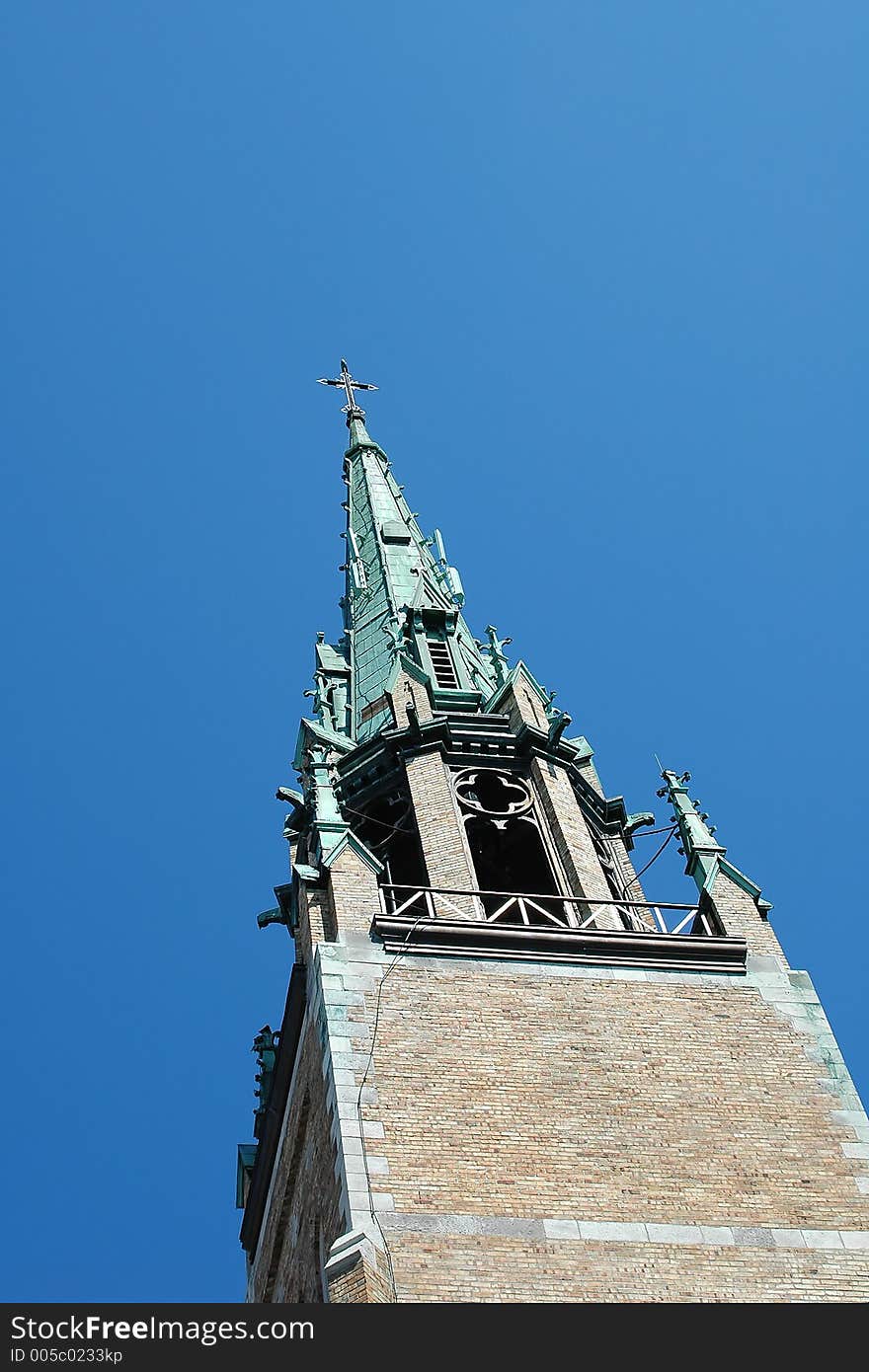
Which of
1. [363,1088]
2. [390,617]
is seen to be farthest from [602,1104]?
[390,617]

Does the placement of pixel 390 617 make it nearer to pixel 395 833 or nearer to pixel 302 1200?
pixel 395 833

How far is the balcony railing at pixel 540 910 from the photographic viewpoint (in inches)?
925

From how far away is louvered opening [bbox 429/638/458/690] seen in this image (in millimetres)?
31141

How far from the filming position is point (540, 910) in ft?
78.0

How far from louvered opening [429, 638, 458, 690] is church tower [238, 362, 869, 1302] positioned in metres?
0.68

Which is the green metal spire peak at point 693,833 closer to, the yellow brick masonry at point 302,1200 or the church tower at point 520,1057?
the church tower at point 520,1057

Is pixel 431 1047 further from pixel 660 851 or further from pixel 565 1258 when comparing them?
pixel 660 851

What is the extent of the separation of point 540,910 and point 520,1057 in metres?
3.35

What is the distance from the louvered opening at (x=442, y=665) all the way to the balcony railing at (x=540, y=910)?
6.34 metres

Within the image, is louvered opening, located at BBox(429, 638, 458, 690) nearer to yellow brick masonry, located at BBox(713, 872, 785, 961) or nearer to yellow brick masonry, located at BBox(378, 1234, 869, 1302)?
yellow brick masonry, located at BBox(713, 872, 785, 961)

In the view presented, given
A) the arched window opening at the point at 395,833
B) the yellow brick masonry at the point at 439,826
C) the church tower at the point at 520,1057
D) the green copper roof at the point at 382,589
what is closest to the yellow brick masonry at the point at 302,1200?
the church tower at the point at 520,1057
